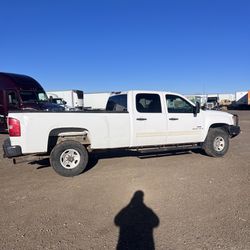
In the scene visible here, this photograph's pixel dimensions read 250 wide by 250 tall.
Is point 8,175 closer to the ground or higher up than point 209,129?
closer to the ground

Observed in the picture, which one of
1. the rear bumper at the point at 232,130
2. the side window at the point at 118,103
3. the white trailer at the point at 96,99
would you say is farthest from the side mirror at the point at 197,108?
the white trailer at the point at 96,99

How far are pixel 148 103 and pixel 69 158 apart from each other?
8.62 feet

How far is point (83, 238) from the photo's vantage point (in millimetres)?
3381

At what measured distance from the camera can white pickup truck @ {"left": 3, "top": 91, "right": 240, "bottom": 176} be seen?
5761mm

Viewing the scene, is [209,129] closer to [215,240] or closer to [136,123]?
[136,123]

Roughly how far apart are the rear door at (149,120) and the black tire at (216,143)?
1546 millimetres

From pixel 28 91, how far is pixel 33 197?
10647 mm

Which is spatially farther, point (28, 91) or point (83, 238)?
point (28, 91)

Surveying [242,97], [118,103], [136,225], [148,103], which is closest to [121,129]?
[118,103]

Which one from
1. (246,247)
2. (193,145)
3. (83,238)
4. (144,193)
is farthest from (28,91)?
(246,247)

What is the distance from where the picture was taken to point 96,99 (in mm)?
37875

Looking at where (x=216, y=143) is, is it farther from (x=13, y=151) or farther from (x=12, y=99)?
(x=12, y=99)

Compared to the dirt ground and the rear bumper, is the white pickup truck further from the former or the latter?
the dirt ground

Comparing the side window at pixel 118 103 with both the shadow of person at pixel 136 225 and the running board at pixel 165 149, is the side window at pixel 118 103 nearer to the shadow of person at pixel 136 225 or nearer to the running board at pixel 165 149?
the running board at pixel 165 149
